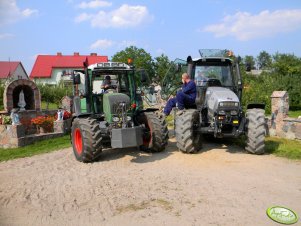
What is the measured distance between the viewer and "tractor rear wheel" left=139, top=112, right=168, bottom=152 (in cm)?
846

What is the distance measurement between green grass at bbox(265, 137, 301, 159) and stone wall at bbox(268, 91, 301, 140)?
346 mm

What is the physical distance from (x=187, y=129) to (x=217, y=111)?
804mm

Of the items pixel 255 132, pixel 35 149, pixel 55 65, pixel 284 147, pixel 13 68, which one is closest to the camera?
pixel 255 132

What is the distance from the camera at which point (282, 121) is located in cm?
1025

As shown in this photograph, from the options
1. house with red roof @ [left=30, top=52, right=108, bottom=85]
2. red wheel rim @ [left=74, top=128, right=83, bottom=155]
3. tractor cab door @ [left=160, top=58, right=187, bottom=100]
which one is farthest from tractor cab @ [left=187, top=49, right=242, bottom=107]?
house with red roof @ [left=30, top=52, right=108, bottom=85]

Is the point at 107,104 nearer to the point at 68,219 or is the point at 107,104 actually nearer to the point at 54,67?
the point at 68,219

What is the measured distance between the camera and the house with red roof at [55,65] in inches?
2228

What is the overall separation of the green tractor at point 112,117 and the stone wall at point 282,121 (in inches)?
145

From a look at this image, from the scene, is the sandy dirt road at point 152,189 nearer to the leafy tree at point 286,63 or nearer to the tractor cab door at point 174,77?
the tractor cab door at point 174,77

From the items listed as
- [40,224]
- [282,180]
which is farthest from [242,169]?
[40,224]

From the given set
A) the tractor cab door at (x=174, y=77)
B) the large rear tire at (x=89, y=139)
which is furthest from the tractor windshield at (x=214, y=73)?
the large rear tire at (x=89, y=139)

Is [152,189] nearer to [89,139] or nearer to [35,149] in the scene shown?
[89,139]

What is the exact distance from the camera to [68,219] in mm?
4785

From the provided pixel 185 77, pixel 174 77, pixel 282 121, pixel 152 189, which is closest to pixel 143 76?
pixel 185 77
